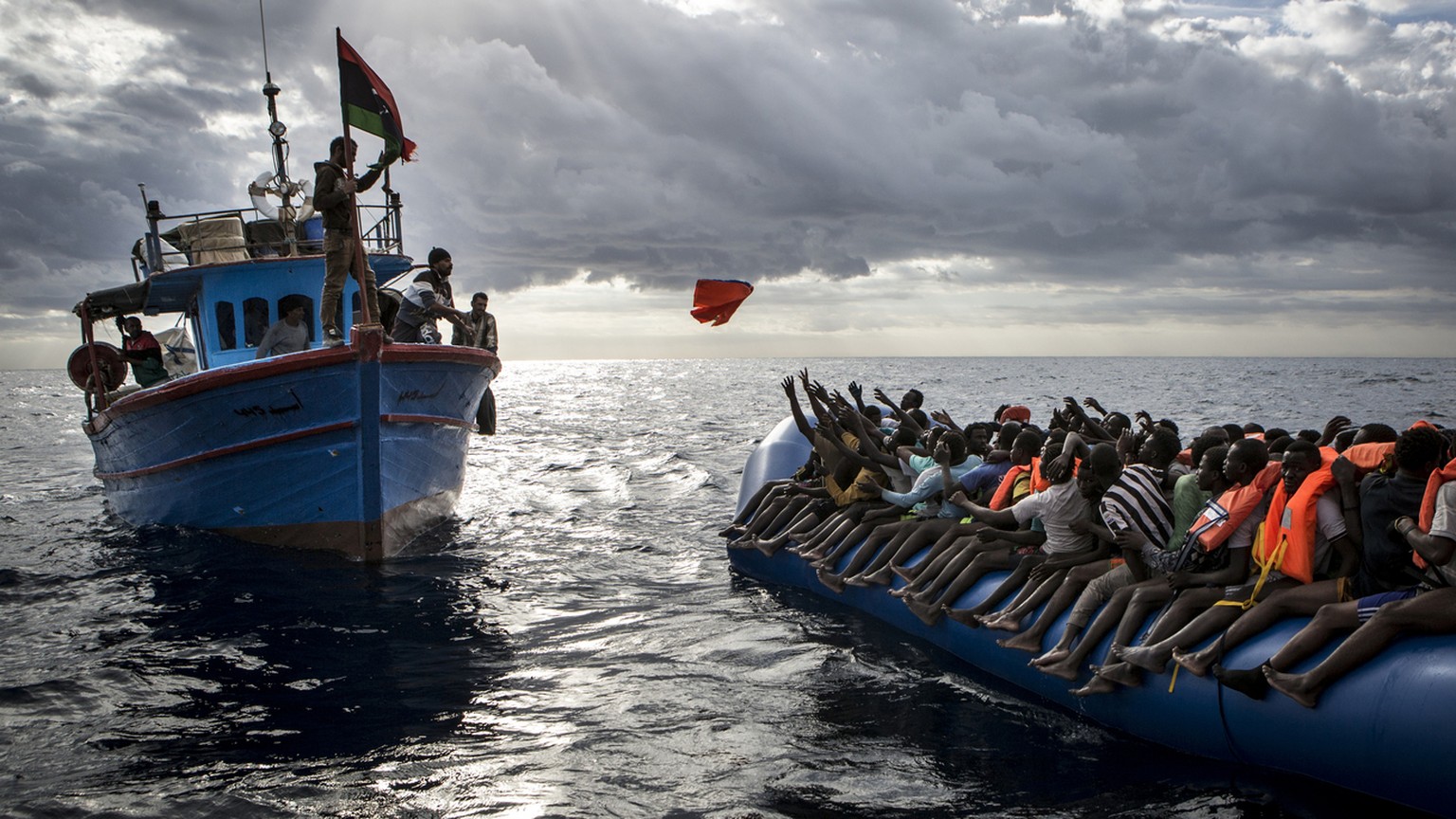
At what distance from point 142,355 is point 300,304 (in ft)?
8.39

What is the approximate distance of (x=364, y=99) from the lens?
1082 centimetres

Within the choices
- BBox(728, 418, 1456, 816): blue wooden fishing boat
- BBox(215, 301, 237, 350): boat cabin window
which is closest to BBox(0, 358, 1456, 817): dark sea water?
Answer: BBox(728, 418, 1456, 816): blue wooden fishing boat

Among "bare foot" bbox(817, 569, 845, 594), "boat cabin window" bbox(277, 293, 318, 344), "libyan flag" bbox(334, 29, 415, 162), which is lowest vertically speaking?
"bare foot" bbox(817, 569, 845, 594)

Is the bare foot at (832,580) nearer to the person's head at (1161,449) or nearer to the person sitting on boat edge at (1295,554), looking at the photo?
the person's head at (1161,449)

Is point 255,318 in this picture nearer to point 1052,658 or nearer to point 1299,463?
point 1052,658

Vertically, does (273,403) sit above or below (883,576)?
above

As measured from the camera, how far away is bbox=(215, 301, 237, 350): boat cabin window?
1415cm

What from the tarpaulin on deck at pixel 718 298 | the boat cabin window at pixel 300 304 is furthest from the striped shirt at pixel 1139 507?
the boat cabin window at pixel 300 304

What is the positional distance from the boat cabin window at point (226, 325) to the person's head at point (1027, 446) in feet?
35.8

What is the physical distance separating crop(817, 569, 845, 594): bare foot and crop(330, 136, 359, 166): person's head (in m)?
6.33

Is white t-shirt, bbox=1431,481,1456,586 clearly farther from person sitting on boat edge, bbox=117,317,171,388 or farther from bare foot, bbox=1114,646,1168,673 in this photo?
person sitting on boat edge, bbox=117,317,171,388

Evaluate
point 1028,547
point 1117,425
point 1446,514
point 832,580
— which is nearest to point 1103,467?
point 1028,547

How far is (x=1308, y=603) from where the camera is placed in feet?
18.1

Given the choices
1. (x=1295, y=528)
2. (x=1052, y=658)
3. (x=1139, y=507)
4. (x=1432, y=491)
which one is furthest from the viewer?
(x=1052, y=658)
